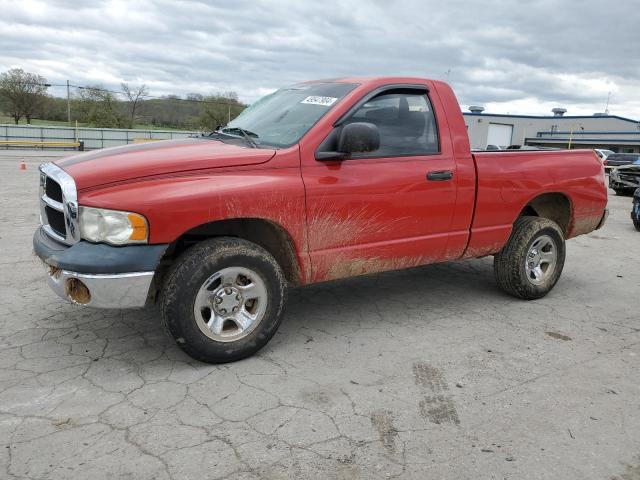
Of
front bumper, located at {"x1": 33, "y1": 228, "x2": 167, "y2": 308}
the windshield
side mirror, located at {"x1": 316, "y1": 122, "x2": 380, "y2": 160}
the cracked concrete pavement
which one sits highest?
the windshield

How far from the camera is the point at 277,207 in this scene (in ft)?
11.5

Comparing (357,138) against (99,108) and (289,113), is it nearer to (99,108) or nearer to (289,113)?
(289,113)

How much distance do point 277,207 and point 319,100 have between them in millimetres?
1050

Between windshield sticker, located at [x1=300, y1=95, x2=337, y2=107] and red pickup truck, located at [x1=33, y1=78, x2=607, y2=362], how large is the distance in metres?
0.02

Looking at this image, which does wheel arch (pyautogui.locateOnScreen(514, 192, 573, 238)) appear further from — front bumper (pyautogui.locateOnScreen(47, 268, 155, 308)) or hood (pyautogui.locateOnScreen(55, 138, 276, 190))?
front bumper (pyautogui.locateOnScreen(47, 268, 155, 308))

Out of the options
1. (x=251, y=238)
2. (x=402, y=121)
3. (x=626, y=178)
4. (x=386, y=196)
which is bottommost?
(x=251, y=238)

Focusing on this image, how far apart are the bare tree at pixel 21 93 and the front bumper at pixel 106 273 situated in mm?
63128

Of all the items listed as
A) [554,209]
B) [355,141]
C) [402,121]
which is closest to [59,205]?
[355,141]

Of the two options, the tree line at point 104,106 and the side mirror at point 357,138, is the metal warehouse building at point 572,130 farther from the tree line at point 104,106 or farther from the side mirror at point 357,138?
the side mirror at point 357,138

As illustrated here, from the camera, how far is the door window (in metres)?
4.05

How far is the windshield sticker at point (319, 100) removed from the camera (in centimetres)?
395

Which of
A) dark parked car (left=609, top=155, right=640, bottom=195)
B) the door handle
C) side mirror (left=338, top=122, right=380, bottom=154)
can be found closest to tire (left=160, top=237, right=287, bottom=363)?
side mirror (left=338, top=122, right=380, bottom=154)

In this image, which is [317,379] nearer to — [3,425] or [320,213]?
Answer: [320,213]

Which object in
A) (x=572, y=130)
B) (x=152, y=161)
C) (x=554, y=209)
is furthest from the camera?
(x=572, y=130)
